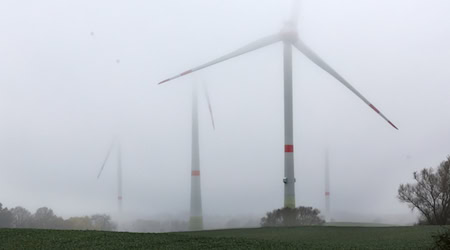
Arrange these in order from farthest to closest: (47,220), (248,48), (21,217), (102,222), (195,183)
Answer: (102,222)
(47,220)
(21,217)
(195,183)
(248,48)

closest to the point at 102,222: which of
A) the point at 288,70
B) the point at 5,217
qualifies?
the point at 5,217

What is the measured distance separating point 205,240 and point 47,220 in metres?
79.2

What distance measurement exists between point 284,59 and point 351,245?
43.3 meters

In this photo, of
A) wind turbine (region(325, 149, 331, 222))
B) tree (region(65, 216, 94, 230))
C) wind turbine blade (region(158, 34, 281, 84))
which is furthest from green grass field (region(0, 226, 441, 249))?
tree (region(65, 216, 94, 230))

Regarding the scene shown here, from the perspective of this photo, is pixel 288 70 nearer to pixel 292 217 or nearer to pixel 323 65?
pixel 323 65

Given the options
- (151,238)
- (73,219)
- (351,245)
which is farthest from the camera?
(73,219)

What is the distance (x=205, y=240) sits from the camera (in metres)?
46.4

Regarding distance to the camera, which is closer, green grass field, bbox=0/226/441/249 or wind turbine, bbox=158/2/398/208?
green grass field, bbox=0/226/441/249

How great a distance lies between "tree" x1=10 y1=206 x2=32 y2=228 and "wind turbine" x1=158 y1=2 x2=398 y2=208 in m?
52.5

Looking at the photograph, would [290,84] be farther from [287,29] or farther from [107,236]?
[107,236]

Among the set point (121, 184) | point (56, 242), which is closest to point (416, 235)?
point (56, 242)

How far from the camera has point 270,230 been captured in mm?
61750

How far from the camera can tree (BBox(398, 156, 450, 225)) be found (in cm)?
7544

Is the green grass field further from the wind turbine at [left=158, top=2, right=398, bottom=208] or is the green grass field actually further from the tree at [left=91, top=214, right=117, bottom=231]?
the tree at [left=91, top=214, right=117, bottom=231]
